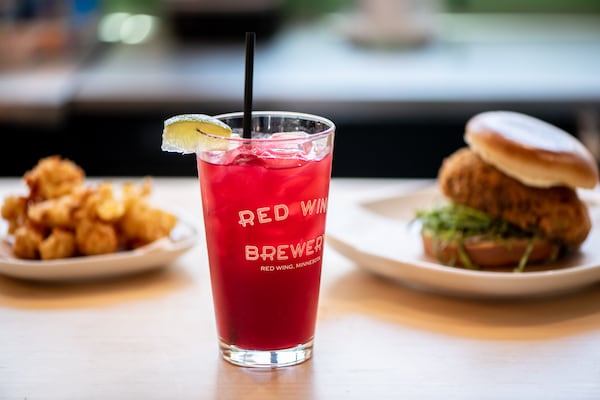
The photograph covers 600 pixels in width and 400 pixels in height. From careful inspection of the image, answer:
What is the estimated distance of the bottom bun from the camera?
1518 mm

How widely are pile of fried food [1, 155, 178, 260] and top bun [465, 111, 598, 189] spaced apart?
529 millimetres

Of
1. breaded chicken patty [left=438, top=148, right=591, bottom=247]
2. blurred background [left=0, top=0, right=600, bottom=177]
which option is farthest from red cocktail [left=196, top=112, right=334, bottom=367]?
blurred background [left=0, top=0, right=600, bottom=177]

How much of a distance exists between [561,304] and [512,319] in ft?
0.33

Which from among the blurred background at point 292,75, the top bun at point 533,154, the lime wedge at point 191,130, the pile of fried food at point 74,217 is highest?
the lime wedge at point 191,130

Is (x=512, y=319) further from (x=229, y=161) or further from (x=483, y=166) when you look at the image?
(x=229, y=161)

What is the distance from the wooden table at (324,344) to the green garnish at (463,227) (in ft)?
0.46

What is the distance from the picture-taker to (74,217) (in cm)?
144

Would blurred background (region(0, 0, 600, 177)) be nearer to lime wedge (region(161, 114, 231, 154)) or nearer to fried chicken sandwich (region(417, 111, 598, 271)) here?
fried chicken sandwich (region(417, 111, 598, 271))

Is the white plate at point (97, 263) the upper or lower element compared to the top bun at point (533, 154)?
lower

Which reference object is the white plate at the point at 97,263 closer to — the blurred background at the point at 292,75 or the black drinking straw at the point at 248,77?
the black drinking straw at the point at 248,77

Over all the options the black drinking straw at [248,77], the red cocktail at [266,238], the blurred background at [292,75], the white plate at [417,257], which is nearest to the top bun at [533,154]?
the white plate at [417,257]

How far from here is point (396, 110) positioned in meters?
3.03

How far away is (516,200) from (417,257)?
189 millimetres

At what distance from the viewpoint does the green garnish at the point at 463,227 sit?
1.52 m
